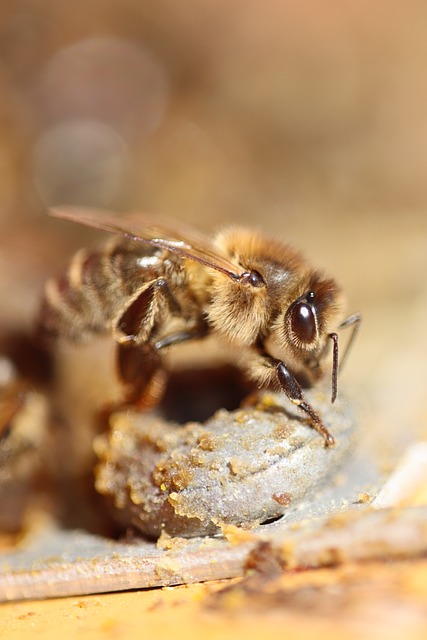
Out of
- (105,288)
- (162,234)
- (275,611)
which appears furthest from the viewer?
(105,288)

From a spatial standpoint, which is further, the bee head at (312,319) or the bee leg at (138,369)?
the bee leg at (138,369)

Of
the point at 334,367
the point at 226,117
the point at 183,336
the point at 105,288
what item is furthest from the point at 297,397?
the point at 226,117

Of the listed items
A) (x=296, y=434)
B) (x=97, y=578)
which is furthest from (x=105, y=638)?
(x=296, y=434)

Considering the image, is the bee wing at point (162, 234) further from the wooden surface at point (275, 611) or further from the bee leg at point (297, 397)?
the wooden surface at point (275, 611)

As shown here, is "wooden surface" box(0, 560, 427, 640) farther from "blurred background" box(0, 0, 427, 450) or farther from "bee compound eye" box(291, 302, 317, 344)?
"blurred background" box(0, 0, 427, 450)

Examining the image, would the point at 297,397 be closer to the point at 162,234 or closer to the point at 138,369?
the point at 138,369

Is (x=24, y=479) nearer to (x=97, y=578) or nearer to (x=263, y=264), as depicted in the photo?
(x=97, y=578)

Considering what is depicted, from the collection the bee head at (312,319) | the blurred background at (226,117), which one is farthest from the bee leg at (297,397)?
the blurred background at (226,117)
